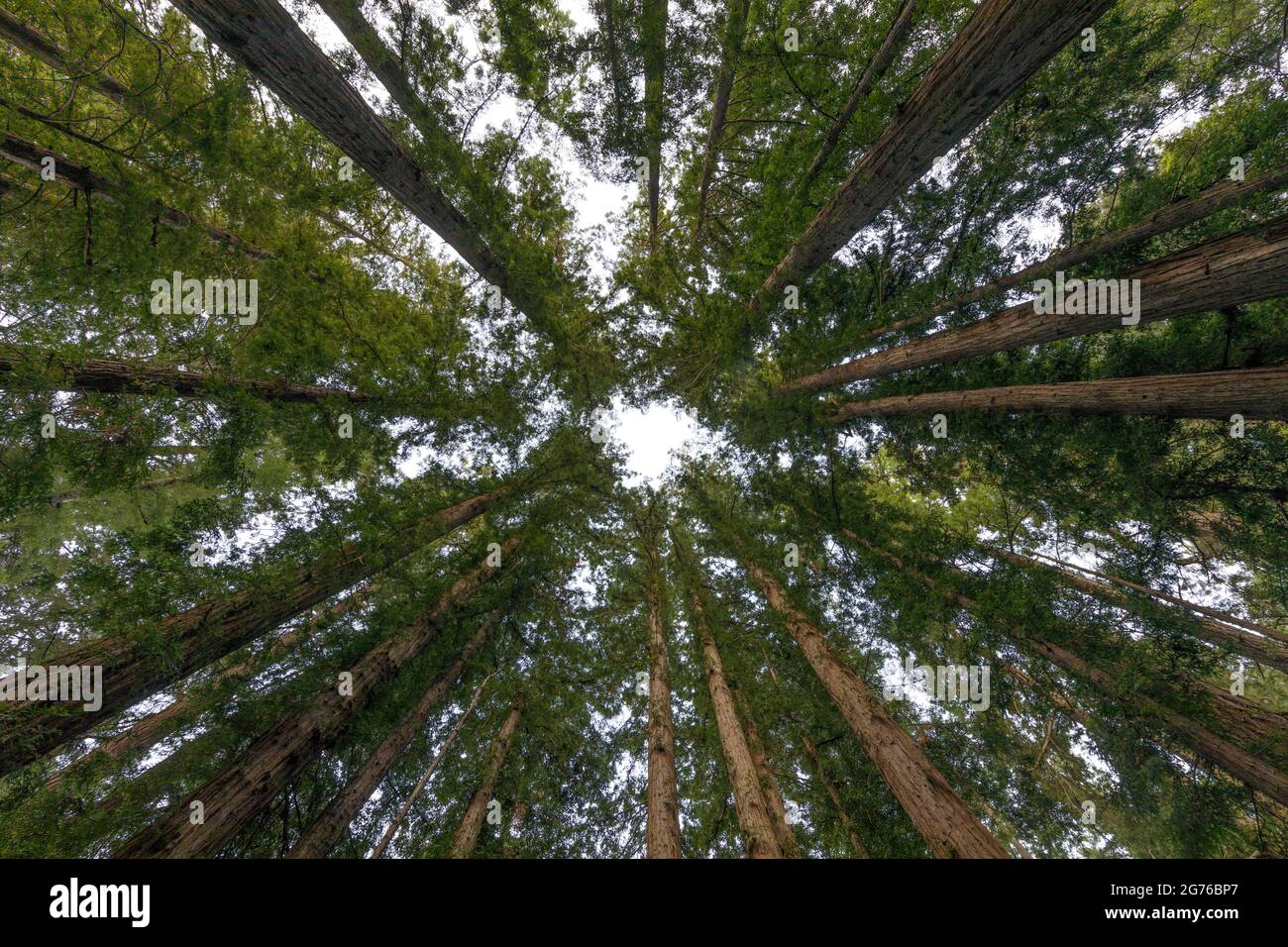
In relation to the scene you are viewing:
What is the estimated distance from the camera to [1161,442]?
17.5ft

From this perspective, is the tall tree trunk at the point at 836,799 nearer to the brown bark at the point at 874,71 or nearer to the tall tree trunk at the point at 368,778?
the tall tree trunk at the point at 368,778

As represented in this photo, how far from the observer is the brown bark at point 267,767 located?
3912mm

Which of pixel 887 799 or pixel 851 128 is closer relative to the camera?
pixel 851 128

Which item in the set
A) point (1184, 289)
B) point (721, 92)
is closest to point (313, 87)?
point (721, 92)

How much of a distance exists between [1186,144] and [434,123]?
9.65 metres

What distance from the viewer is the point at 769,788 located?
6996 mm

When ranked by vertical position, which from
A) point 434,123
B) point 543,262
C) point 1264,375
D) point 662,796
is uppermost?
point 434,123

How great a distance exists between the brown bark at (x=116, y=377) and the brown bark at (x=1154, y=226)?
38.1ft

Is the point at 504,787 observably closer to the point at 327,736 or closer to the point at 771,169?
the point at 327,736

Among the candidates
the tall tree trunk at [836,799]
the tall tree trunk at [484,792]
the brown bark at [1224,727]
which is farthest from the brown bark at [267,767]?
the brown bark at [1224,727]

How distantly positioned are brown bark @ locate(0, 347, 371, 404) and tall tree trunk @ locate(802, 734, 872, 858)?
1170 centimetres

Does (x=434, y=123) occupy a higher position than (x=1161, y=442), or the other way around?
(x=434, y=123)
